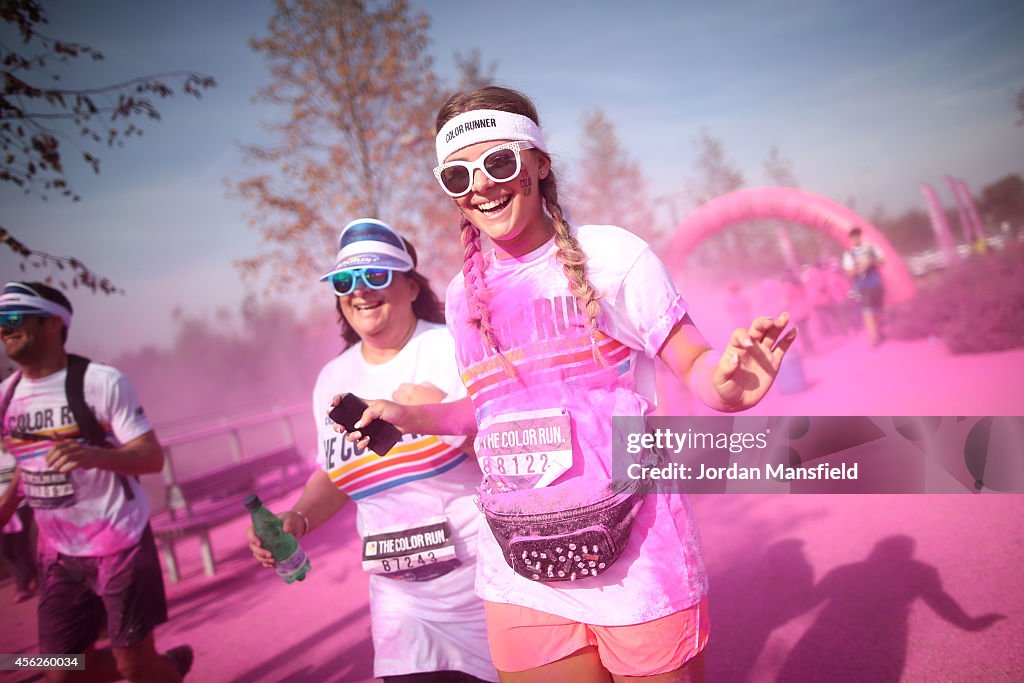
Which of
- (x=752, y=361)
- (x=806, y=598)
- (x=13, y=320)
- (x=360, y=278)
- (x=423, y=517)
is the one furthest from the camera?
(x=806, y=598)

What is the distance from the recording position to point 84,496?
319cm

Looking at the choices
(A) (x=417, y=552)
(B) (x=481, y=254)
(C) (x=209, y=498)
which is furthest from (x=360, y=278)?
(C) (x=209, y=498)

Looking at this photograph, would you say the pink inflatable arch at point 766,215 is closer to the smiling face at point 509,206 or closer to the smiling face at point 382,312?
the smiling face at point 382,312

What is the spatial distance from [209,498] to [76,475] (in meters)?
4.72

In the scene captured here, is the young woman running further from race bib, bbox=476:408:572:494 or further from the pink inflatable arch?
the pink inflatable arch

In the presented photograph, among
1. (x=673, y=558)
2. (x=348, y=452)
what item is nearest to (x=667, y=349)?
(x=673, y=558)

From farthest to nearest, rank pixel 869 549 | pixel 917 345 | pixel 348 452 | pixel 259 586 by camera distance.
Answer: pixel 917 345 < pixel 259 586 < pixel 869 549 < pixel 348 452

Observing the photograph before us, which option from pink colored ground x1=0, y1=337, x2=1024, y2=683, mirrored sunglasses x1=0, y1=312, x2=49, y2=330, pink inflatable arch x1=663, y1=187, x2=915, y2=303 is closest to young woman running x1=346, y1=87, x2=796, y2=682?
pink colored ground x1=0, y1=337, x2=1024, y2=683

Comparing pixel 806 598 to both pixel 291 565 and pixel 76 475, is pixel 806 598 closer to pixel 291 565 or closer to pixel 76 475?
pixel 291 565

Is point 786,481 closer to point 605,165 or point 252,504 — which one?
point 252,504

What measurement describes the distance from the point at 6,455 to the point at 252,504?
219 centimetres

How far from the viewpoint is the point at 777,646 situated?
323 cm

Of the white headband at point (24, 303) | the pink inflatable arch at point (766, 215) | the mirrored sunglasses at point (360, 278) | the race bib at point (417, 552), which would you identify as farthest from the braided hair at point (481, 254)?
the pink inflatable arch at point (766, 215)

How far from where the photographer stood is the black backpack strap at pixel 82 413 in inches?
125
